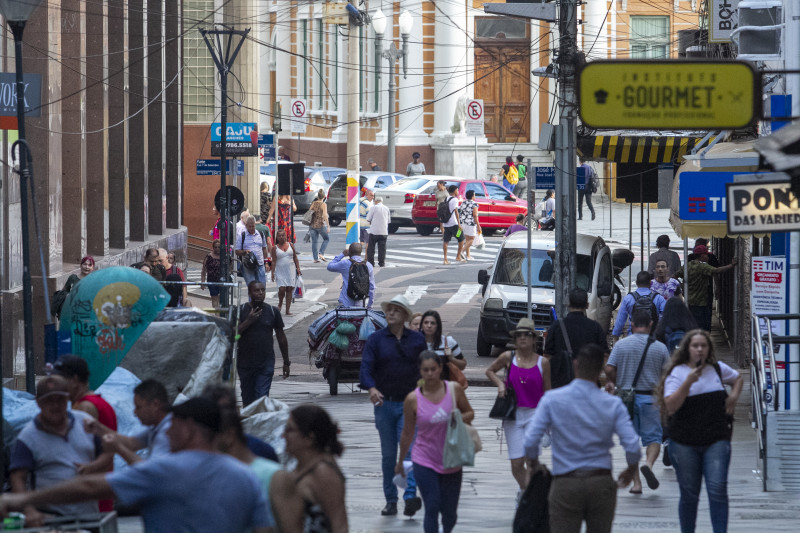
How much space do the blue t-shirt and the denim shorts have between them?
260 inches

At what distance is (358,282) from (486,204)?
1992 centimetres

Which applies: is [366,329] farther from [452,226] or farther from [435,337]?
[452,226]

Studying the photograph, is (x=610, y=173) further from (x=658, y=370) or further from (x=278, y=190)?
(x=658, y=370)

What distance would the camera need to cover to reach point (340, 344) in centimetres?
1717

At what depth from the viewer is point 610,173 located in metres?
48.2

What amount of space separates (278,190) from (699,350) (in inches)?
924

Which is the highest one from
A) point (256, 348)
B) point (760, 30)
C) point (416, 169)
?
point (760, 30)

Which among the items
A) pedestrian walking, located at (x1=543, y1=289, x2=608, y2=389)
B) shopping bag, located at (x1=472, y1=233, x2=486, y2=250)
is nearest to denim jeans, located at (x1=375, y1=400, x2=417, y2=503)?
pedestrian walking, located at (x1=543, y1=289, x2=608, y2=389)

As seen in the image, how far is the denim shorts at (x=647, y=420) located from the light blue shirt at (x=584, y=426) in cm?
380

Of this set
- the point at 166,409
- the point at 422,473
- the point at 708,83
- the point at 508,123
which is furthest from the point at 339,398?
the point at 508,123

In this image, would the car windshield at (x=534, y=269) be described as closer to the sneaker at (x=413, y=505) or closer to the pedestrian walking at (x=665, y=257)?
the pedestrian walking at (x=665, y=257)

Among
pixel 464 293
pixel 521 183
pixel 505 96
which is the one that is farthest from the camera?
pixel 505 96

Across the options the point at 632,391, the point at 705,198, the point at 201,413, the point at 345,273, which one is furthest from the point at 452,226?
the point at 201,413

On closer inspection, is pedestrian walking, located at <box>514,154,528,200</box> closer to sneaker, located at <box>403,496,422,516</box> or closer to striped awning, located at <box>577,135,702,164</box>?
striped awning, located at <box>577,135,702,164</box>
